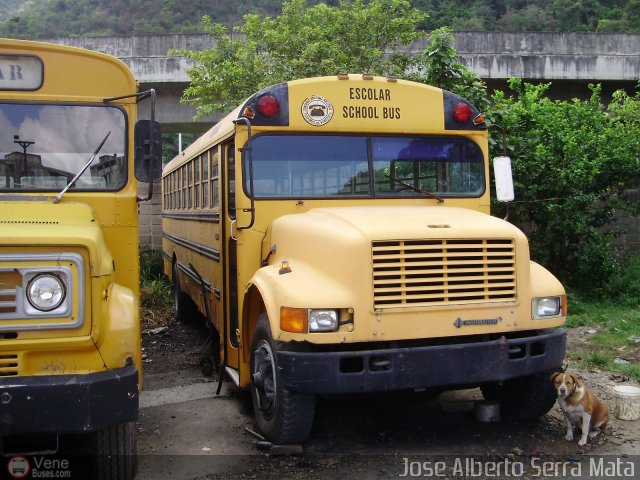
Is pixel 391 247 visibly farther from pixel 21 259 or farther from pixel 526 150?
pixel 526 150

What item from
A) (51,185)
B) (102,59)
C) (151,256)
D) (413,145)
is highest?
(102,59)

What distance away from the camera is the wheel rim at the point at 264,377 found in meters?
4.57

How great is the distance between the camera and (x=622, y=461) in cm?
446

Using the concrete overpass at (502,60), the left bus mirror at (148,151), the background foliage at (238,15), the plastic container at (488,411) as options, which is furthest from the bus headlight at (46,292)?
the background foliage at (238,15)

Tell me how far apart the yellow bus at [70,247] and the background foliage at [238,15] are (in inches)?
1236

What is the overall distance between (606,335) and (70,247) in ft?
22.1

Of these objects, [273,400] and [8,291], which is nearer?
[8,291]

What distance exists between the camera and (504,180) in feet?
17.5

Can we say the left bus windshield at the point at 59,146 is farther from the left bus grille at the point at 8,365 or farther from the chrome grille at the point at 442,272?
the chrome grille at the point at 442,272

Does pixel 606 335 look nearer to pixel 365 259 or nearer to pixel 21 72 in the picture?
pixel 365 259

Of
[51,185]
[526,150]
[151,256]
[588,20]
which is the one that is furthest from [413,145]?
[588,20]

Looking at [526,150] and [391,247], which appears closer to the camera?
[391,247]

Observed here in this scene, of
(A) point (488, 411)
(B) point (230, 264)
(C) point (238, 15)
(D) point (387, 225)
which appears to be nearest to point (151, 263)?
(B) point (230, 264)

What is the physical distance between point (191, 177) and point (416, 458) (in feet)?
14.6
